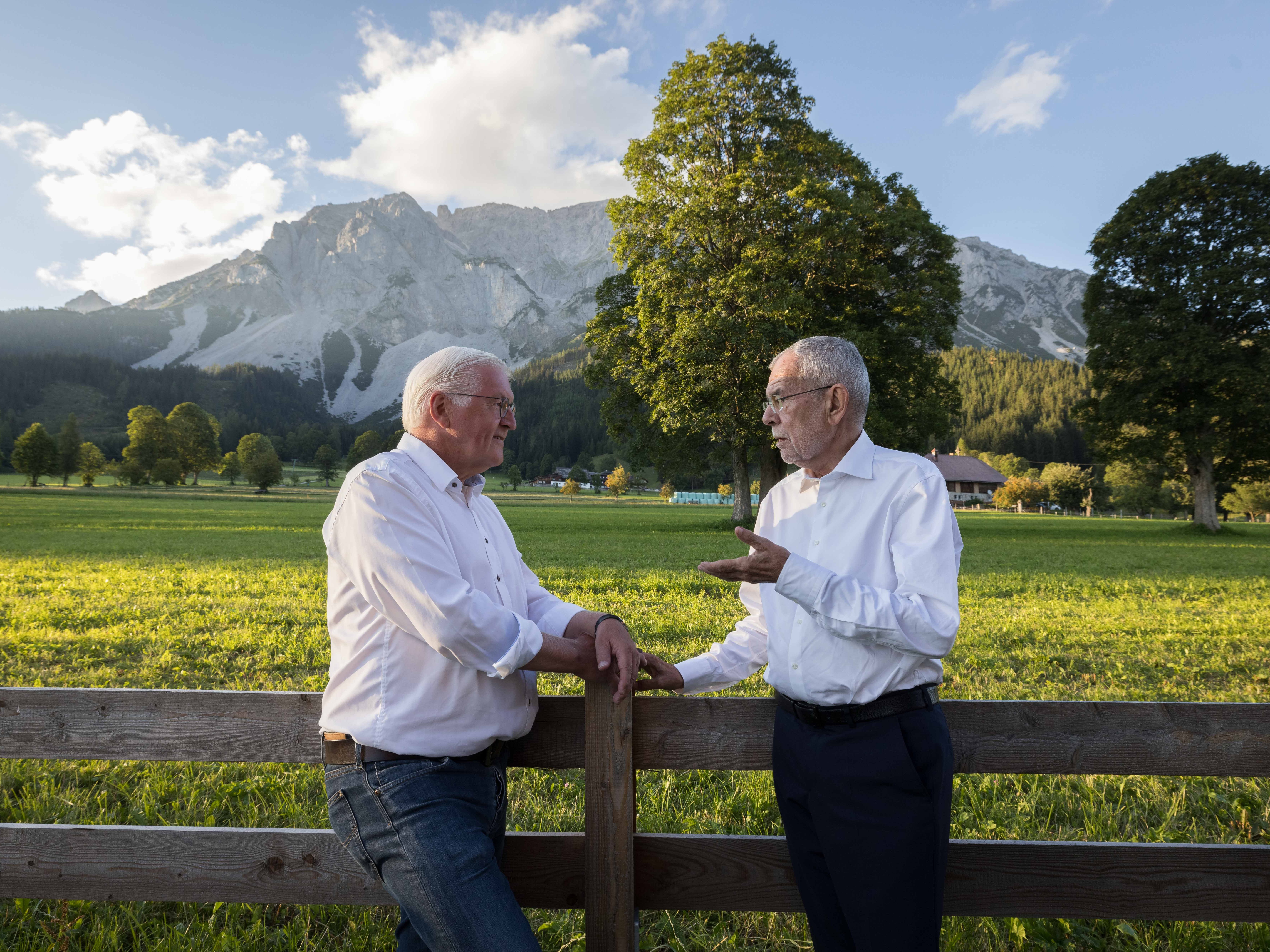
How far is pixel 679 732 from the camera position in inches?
102

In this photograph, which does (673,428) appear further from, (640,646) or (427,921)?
(427,921)

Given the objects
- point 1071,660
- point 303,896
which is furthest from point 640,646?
point 303,896

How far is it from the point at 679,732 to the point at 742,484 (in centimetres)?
2864

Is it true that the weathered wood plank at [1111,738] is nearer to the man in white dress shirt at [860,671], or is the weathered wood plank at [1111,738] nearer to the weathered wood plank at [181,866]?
the man in white dress shirt at [860,671]

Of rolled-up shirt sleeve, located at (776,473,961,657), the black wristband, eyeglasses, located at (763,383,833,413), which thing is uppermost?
eyeglasses, located at (763,383,833,413)

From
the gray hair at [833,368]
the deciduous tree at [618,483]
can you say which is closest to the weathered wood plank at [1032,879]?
the gray hair at [833,368]

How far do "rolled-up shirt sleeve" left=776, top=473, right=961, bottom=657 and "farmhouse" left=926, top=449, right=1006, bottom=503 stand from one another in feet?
426

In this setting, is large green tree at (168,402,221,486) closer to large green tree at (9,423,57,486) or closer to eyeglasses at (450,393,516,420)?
large green tree at (9,423,57,486)

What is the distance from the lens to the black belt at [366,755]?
2.22 m

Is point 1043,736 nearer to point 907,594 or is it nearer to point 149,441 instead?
point 907,594

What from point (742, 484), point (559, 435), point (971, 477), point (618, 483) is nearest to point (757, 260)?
point (742, 484)

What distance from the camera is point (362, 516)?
2.19m

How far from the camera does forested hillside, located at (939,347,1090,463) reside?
5792 inches

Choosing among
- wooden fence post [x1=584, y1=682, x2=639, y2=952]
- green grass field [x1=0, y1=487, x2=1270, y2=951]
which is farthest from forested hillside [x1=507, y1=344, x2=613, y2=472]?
wooden fence post [x1=584, y1=682, x2=639, y2=952]
